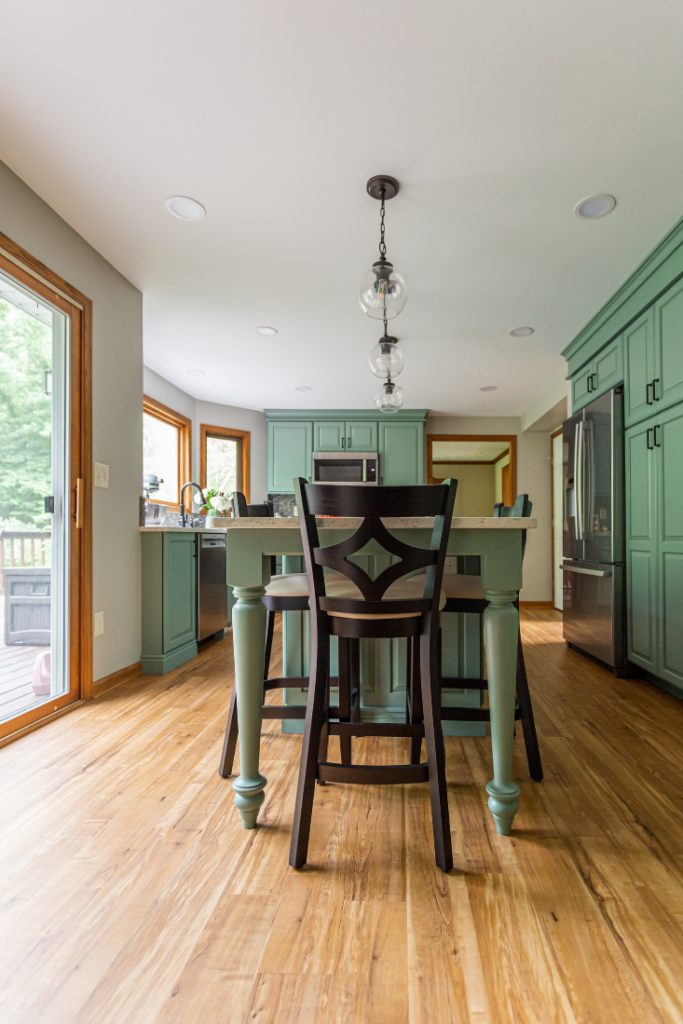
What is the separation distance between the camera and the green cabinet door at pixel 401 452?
600 centimetres

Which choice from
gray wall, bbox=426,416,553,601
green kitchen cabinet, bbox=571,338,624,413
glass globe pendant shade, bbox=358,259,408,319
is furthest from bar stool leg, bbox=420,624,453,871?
gray wall, bbox=426,416,553,601

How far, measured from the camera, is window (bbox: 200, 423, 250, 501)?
19.2ft

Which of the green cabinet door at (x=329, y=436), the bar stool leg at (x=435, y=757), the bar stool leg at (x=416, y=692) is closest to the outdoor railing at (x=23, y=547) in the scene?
the bar stool leg at (x=416, y=692)

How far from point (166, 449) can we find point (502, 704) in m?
4.58

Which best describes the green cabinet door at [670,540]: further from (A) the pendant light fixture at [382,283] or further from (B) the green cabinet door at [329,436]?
(B) the green cabinet door at [329,436]

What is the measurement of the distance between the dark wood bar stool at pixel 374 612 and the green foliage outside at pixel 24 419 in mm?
1520

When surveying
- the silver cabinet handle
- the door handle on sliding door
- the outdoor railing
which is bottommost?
the silver cabinet handle

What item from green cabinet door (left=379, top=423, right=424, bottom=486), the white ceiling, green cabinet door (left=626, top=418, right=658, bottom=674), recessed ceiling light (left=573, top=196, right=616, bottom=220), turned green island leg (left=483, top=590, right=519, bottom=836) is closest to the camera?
turned green island leg (left=483, top=590, right=519, bottom=836)

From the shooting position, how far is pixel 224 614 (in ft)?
14.1

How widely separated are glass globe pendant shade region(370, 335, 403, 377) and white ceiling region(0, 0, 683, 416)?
48cm

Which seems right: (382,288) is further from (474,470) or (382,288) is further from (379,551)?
(474,470)

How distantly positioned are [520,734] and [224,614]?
2.70 meters

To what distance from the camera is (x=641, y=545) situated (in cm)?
296

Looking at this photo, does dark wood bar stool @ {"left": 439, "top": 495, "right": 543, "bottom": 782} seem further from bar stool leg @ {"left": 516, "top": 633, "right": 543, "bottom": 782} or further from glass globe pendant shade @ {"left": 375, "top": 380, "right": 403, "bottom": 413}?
glass globe pendant shade @ {"left": 375, "top": 380, "right": 403, "bottom": 413}
